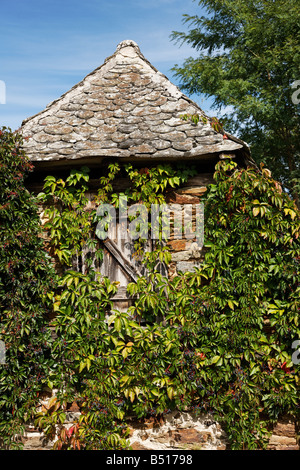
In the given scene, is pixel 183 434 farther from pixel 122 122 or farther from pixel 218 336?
pixel 122 122

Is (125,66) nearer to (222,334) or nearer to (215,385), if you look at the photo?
(222,334)

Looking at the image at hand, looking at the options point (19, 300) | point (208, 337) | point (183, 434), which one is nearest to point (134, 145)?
point (19, 300)

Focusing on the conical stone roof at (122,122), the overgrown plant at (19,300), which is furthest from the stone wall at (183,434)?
the conical stone roof at (122,122)

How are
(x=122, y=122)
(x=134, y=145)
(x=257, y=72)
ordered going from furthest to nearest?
1. (x=257, y=72)
2. (x=122, y=122)
3. (x=134, y=145)

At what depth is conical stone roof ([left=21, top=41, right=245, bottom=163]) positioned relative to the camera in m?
4.77

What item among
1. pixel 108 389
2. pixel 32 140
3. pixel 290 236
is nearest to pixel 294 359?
pixel 290 236

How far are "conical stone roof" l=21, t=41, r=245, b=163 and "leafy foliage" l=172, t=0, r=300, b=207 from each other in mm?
6572

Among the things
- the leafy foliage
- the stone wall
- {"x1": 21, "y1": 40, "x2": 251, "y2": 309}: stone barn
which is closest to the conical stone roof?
{"x1": 21, "y1": 40, "x2": 251, "y2": 309}: stone barn

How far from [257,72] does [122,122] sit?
29.2 feet

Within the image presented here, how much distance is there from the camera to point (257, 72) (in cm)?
1238

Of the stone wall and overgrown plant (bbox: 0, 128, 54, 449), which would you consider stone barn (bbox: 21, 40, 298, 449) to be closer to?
the stone wall

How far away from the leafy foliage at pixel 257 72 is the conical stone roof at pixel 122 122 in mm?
6572

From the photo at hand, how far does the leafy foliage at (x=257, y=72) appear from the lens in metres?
11.6

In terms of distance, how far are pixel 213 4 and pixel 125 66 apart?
390 inches
